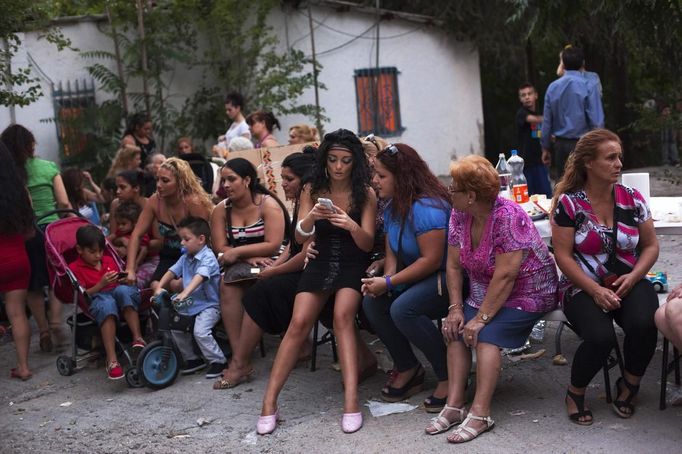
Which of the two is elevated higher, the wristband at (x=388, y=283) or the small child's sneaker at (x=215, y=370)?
the wristband at (x=388, y=283)

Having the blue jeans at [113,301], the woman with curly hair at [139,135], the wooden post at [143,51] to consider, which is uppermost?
the wooden post at [143,51]

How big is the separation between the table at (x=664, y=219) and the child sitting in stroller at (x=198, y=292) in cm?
235

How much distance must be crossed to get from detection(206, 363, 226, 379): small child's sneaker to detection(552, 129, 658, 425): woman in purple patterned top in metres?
2.59

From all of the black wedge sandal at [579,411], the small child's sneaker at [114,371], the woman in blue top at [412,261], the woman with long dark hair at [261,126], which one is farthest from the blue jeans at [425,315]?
the woman with long dark hair at [261,126]

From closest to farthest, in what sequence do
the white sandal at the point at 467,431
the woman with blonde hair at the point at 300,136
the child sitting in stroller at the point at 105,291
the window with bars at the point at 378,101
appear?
the white sandal at the point at 467,431 < the child sitting in stroller at the point at 105,291 < the woman with blonde hair at the point at 300,136 < the window with bars at the point at 378,101

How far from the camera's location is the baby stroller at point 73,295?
7027 mm

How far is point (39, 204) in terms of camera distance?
8422 mm

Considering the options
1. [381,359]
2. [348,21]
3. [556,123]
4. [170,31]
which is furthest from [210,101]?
[381,359]

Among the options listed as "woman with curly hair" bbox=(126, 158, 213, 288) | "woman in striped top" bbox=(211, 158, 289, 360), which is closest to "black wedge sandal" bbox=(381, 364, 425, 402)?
"woman in striped top" bbox=(211, 158, 289, 360)

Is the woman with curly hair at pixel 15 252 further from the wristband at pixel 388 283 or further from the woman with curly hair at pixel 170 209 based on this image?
→ the wristband at pixel 388 283

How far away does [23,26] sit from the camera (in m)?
9.76

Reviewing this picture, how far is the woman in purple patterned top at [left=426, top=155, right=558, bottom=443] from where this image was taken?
5.26 meters

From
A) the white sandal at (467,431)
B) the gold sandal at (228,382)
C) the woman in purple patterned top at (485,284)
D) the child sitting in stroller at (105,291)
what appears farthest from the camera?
the child sitting in stroller at (105,291)

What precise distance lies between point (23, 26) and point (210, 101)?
5.76 metres
